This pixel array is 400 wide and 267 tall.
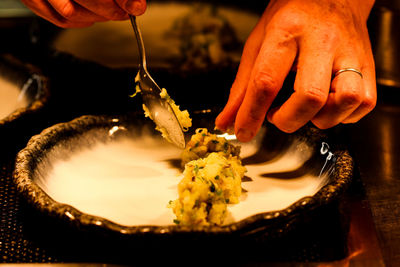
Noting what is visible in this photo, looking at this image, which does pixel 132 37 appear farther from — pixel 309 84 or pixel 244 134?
→ pixel 309 84

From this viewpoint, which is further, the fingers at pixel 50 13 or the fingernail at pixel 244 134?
the fingers at pixel 50 13

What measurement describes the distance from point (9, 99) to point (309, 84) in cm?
175

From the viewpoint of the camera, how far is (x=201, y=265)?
131cm

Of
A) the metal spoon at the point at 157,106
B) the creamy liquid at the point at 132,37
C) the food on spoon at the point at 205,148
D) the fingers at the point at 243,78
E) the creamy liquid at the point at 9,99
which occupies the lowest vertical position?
the creamy liquid at the point at 132,37

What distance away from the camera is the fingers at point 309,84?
1405mm

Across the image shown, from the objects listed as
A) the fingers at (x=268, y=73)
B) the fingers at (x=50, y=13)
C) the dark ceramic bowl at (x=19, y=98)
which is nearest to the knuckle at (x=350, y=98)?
the fingers at (x=268, y=73)

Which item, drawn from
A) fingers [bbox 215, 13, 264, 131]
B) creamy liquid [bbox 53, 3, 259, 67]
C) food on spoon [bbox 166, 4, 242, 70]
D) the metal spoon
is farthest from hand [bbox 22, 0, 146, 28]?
food on spoon [bbox 166, 4, 242, 70]

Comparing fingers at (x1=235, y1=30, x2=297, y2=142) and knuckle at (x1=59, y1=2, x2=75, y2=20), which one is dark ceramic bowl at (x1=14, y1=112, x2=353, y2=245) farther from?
knuckle at (x1=59, y1=2, x2=75, y2=20)

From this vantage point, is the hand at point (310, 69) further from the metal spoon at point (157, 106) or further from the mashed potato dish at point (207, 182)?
the metal spoon at point (157, 106)

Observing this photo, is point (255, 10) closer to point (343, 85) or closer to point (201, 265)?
point (343, 85)

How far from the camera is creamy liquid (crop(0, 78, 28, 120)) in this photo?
90.8 inches

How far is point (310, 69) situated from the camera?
143 cm

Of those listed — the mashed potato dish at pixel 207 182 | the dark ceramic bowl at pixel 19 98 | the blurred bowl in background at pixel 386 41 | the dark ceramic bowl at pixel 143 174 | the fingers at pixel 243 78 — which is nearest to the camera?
the dark ceramic bowl at pixel 143 174

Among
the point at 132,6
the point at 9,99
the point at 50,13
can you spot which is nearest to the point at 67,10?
the point at 50,13
